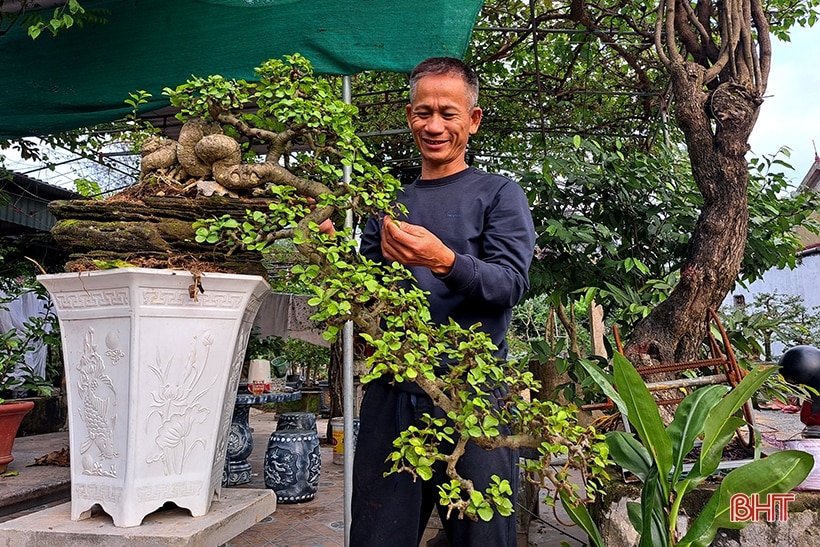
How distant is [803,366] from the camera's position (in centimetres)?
205

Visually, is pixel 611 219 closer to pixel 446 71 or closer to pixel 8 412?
pixel 446 71

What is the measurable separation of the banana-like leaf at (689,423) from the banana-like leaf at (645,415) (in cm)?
5

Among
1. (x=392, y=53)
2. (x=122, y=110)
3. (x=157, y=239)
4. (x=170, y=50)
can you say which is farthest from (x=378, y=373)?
(x=122, y=110)

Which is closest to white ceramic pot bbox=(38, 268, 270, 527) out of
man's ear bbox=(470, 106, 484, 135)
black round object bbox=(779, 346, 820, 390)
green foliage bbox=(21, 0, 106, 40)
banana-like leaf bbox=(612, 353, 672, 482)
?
man's ear bbox=(470, 106, 484, 135)

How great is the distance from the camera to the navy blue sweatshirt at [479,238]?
1049 mm

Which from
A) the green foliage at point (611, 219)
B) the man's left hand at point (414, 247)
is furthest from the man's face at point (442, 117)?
the green foliage at point (611, 219)

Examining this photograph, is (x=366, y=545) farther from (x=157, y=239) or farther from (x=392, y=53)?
(x=392, y=53)

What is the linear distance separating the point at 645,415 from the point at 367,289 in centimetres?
70

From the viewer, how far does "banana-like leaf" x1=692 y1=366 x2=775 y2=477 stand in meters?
1.19

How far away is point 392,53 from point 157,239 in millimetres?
1313

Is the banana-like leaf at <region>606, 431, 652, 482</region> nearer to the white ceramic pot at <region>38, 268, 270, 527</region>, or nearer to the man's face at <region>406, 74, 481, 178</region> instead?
the man's face at <region>406, 74, 481, 178</region>

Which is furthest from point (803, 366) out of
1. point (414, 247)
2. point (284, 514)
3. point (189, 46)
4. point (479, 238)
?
point (284, 514)

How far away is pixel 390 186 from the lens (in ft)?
3.55

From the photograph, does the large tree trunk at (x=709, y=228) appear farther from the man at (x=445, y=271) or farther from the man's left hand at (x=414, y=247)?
the man's left hand at (x=414, y=247)
